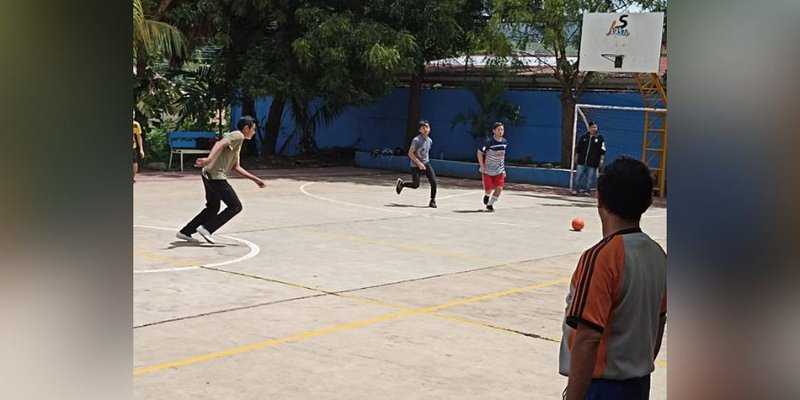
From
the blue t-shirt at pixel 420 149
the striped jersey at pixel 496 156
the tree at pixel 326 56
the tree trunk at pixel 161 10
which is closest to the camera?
the striped jersey at pixel 496 156

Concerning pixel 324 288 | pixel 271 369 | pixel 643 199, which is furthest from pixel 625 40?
pixel 643 199

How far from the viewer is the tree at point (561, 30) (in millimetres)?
24203

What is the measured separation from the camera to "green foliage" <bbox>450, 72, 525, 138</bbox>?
27031mm

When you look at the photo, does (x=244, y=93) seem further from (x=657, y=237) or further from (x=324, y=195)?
(x=657, y=237)

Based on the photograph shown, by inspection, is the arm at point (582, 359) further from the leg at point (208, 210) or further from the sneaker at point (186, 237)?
the sneaker at point (186, 237)

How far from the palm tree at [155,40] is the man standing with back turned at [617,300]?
1944 cm

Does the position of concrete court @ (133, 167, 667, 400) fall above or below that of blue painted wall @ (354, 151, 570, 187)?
below

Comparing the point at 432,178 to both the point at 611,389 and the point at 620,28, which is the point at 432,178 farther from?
the point at 611,389

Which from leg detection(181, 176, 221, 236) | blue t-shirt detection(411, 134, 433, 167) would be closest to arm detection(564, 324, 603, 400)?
leg detection(181, 176, 221, 236)

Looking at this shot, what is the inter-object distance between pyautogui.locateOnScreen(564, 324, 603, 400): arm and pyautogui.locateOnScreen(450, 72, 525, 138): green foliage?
23884 millimetres

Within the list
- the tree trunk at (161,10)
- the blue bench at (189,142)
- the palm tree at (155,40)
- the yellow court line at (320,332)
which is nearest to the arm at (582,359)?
the yellow court line at (320,332)

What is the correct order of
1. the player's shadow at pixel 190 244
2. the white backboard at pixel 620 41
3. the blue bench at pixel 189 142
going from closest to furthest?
the player's shadow at pixel 190 244 < the white backboard at pixel 620 41 < the blue bench at pixel 189 142

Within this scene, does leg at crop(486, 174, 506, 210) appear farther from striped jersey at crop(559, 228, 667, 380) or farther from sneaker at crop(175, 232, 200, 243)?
striped jersey at crop(559, 228, 667, 380)
